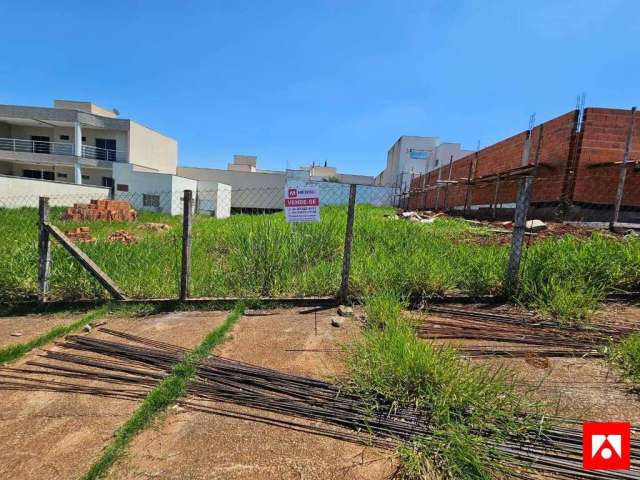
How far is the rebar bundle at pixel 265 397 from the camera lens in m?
1.61

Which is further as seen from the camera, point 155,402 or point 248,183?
point 248,183

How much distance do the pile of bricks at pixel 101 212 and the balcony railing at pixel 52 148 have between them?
1384 cm

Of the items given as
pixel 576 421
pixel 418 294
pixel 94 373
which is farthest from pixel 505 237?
pixel 94 373

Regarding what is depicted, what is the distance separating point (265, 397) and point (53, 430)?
121cm

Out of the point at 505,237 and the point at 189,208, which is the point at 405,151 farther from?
the point at 189,208

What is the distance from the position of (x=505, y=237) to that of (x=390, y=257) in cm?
388

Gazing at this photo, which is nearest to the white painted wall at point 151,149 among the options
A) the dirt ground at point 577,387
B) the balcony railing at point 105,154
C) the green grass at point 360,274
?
the balcony railing at point 105,154

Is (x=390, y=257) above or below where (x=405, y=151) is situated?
below

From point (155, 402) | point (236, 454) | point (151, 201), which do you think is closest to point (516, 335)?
point (236, 454)

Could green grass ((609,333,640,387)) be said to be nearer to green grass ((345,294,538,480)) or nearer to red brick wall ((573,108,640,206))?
green grass ((345,294,538,480))

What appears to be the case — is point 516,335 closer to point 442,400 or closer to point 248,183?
point 442,400

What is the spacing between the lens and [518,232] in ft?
12.0

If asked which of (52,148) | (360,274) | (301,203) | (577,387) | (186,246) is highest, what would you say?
(52,148)

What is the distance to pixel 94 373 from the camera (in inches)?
95.6
